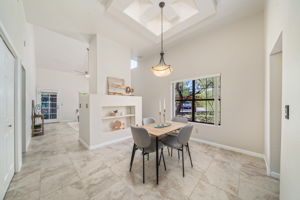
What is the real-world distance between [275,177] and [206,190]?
126 centimetres

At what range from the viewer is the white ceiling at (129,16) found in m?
2.25

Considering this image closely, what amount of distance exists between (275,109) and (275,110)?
0.02 m

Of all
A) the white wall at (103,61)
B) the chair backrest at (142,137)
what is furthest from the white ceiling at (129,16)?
the chair backrest at (142,137)

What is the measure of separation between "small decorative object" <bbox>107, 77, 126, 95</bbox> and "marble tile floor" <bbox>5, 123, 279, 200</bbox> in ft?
6.05

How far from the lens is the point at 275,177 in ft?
5.83

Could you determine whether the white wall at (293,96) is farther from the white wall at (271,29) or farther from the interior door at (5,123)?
the interior door at (5,123)

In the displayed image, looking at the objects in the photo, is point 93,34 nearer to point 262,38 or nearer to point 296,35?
point 296,35

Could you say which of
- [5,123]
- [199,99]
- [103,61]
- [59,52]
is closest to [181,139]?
[199,99]

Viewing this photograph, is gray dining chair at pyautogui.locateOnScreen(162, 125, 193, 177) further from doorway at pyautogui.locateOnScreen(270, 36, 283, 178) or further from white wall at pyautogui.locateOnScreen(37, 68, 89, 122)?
white wall at pyautogui.locateOnScreen(37, 68, 89, 122)

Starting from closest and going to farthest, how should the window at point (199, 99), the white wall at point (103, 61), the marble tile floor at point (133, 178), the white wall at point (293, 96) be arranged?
the white wall at point (293, 96), the marble tile floor at point (133, 178), the window at point (199, 99), the white wall at point (103, 61)

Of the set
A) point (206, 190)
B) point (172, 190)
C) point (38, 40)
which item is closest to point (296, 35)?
point (206, 190)

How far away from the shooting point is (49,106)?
6586 mm

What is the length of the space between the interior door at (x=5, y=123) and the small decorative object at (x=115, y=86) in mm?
1940

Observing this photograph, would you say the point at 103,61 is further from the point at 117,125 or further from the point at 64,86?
the point at 64,86
